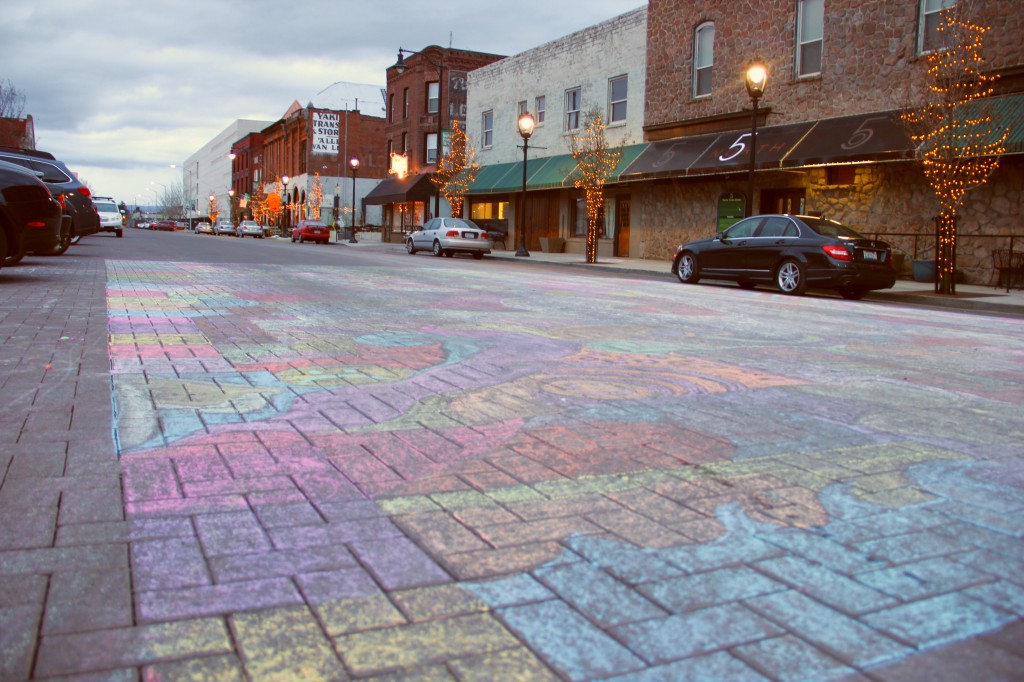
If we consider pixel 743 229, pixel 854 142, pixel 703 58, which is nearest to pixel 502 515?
pixel 743 229

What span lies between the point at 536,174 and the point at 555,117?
2.58 metres

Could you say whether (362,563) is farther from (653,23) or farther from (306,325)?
(653,23)

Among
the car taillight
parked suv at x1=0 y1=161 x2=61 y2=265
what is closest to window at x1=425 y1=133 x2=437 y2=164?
the car taillight

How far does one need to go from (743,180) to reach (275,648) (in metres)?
26.0

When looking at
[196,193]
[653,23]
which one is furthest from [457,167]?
[196,193]

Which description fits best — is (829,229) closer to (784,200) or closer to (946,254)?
(946,254)

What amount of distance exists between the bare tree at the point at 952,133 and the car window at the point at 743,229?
11.9 ft

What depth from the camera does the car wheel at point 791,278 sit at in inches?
663

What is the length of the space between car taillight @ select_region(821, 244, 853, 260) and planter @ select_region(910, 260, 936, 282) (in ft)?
17.2

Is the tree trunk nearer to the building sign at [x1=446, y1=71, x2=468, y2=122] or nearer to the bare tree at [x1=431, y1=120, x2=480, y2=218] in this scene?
the bare tree at [x1=431, y1=120, x2=480, y2=218]

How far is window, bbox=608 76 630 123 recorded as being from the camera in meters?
31.9

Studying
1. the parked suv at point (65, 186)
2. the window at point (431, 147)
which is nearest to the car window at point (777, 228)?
the parked suv at point (65, 186)

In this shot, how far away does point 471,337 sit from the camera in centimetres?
822

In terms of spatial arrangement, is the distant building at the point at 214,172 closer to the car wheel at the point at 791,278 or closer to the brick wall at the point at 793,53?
the brick wall at the point at 793,53
